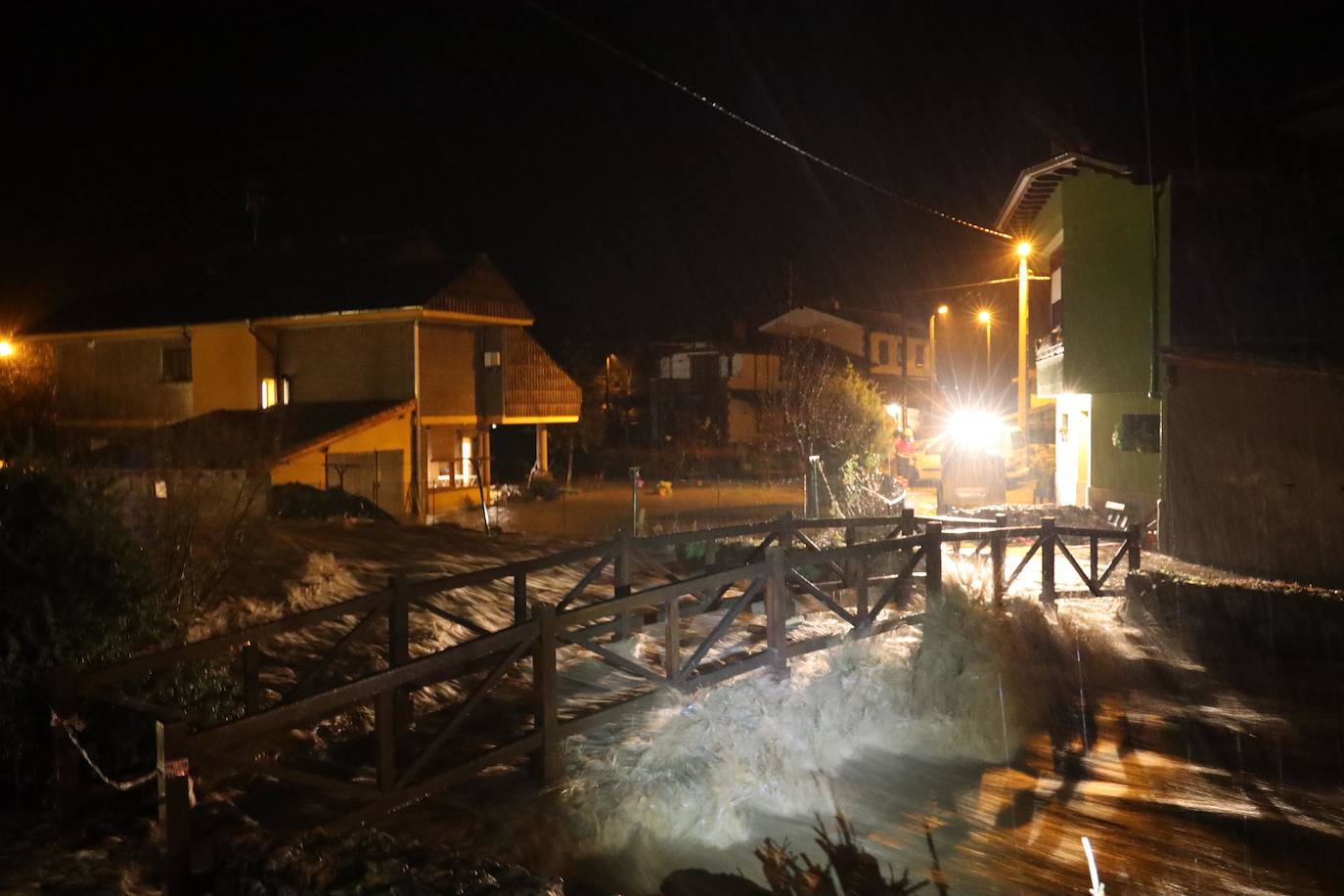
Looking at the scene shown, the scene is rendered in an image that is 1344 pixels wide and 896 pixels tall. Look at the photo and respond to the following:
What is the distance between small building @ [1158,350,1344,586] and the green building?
1501 millimetres

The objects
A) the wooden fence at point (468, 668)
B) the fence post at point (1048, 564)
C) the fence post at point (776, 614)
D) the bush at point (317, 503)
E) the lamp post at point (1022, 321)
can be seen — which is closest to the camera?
the wooden fence at point (468, 668)

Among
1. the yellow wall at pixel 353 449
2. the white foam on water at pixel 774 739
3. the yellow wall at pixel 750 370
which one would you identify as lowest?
the white foam on water at pixel 774 739

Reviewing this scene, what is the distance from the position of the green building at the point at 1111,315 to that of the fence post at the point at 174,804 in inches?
A: 713

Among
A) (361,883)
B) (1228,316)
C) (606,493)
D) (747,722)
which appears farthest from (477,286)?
(361,883)

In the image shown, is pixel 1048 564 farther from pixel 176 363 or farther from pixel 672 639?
pixel 176 363

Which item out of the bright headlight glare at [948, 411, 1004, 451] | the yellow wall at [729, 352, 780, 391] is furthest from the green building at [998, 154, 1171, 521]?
the yellow wall at [729, 352, 780, 391]

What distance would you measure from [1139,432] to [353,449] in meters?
20.1

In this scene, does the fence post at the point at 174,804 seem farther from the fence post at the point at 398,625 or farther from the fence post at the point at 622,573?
the fence post at the point at 622,573

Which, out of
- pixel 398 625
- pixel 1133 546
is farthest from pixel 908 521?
pixel 398 625

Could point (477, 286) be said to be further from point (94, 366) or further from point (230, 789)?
point (230, 789)

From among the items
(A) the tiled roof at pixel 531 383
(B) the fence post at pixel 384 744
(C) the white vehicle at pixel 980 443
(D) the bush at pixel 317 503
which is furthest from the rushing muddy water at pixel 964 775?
(A) the tiled roof at pixel 531 383

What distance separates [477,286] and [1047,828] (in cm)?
2821

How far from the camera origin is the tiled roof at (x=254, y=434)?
788 inches

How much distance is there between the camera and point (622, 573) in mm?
10602
